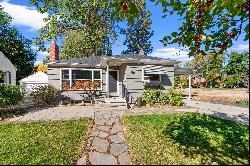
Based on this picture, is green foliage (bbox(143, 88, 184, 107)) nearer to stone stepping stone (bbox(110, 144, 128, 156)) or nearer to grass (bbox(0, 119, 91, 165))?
grass (bbox(0, 119, 91, 165))

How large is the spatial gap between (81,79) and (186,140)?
533 inches

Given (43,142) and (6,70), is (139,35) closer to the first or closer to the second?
(6,70)

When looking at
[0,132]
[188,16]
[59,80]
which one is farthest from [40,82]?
[188,16]

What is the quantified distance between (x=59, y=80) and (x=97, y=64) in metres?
3.23

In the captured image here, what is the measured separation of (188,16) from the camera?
452cm

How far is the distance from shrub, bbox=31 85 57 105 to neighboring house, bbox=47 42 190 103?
1342 mm

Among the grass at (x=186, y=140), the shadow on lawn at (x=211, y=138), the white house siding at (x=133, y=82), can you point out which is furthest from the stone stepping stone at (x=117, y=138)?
the white house siding at (x=133, y=82)

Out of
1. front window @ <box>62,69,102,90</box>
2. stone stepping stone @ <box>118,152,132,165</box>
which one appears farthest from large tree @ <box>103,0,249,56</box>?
front window @ <box>62,69,102,90</box>

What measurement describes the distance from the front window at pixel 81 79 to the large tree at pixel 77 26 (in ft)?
42.1

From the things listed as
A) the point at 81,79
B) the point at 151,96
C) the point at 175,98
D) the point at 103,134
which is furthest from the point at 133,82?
the point at 103,134

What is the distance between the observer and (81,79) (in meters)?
20.2

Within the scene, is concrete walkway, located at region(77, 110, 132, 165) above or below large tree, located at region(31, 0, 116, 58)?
below

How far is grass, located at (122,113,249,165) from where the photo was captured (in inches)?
254

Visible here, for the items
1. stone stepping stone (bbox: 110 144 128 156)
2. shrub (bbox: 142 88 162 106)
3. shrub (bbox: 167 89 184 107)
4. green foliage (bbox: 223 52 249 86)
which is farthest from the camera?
shrub (bbox: 142 88 162 106)
